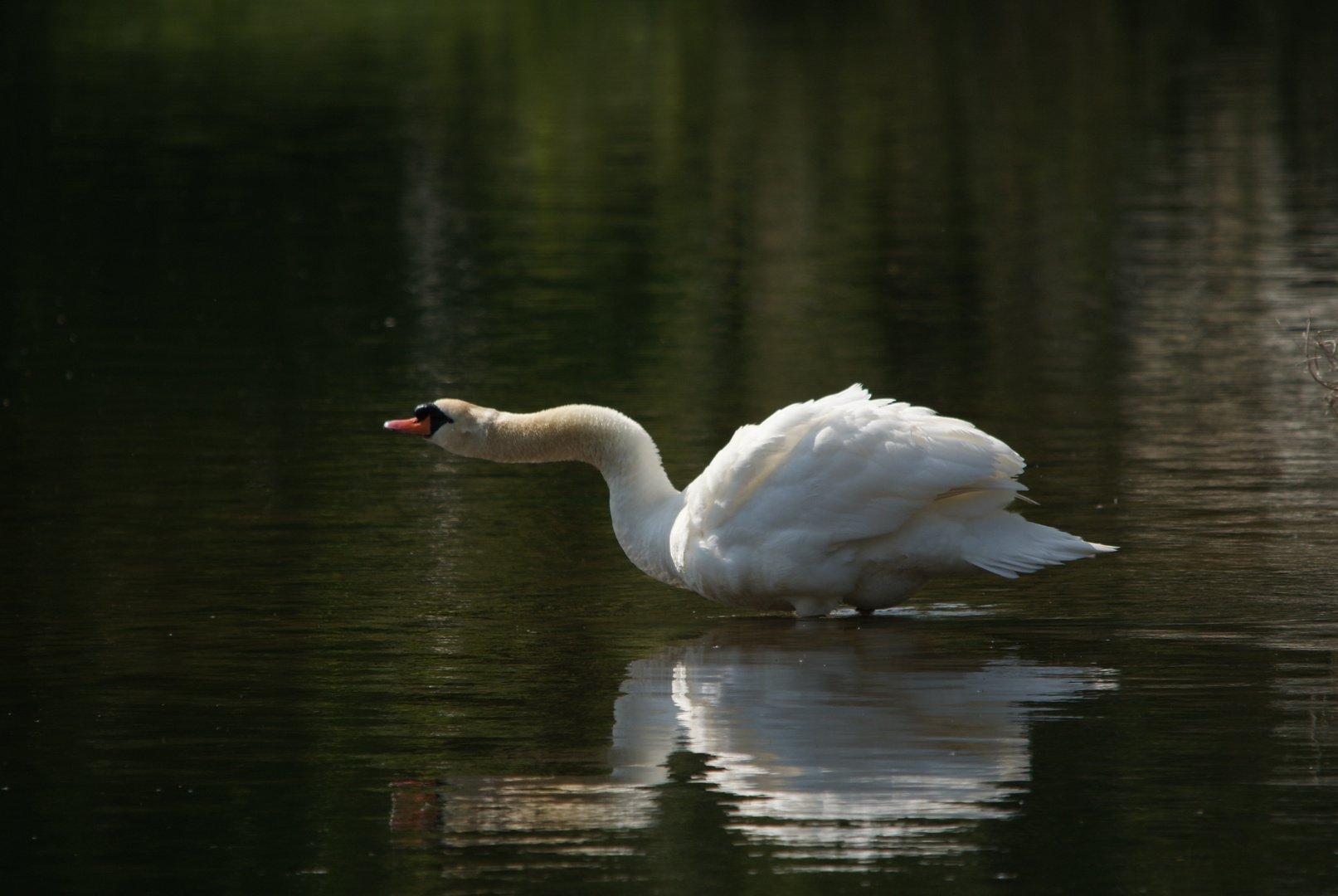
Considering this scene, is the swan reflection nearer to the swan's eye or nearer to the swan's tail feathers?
the swan's tail feathers

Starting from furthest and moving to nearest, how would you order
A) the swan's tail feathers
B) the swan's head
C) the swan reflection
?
the swan's head, the swan's tail feathers, the swan reflection

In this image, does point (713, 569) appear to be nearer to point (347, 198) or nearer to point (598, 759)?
point (598, 759)

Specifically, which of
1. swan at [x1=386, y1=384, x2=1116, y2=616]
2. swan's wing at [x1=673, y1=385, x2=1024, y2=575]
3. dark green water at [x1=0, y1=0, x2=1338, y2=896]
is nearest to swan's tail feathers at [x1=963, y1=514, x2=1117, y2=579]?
swan at [x1=386, y1=384, x2=1116, y2=616]

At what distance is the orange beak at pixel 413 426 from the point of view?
11047 mm

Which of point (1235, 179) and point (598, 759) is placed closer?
point (598, 759)

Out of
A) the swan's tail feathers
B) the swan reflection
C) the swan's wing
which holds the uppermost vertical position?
the swan's wing

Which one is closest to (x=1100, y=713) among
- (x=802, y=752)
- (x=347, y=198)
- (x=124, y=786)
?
(x=802, y=752)

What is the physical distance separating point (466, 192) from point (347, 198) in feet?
6.94

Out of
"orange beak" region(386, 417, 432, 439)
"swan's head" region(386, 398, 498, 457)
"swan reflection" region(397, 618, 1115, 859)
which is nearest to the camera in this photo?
"swan reflection" region(397, 618, 1115, 859)

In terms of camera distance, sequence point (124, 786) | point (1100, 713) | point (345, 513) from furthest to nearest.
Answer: point (345, 513) → point (1100, 713) → point (124, 786)

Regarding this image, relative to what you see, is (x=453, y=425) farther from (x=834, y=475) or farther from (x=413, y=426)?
(x=834, y=475)

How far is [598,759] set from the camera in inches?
316

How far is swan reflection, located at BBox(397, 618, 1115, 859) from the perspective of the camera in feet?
23.5

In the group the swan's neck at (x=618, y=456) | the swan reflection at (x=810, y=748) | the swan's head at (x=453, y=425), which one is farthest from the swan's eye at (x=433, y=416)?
the swan reflection at (x=810, y=748)
